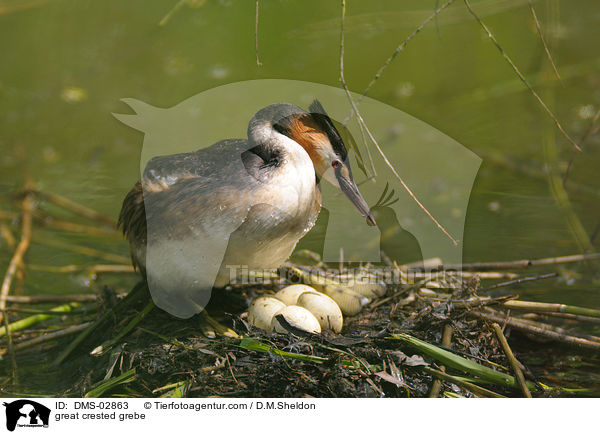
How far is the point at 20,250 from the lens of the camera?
2.97 meters

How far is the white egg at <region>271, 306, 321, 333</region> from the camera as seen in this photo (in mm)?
1878

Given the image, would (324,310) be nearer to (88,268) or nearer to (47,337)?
(47,337)

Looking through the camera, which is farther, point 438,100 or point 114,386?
point 438,100

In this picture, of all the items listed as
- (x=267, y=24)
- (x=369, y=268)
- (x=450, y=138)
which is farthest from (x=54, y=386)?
(x=450, y=138)

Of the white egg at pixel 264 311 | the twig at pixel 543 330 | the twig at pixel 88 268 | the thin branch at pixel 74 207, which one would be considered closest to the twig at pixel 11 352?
the twig at pixel 88 268

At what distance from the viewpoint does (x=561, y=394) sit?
5.96 ft

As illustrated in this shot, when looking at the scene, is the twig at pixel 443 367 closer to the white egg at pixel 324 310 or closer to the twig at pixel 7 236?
the white egg at pixel 324 310

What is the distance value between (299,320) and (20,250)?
1790 mm

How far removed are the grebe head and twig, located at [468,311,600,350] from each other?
575 mm

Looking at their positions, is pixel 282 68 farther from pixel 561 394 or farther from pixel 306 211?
pixel 561 394

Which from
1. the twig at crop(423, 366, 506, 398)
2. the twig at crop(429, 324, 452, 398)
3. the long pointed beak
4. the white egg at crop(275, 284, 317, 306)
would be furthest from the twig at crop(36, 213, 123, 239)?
the twig at crop(423, 366, 506, 398)

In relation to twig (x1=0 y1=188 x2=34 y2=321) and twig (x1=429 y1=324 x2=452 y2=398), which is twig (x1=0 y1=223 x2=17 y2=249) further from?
twig (x1=429 y1=324 x2=452 y2=398)

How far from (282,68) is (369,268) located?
1.28 m
